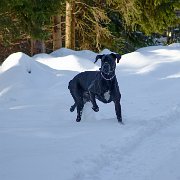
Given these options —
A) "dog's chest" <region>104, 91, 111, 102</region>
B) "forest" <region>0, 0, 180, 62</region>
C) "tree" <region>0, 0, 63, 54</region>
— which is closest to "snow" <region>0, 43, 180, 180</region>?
"dog's chest" <region>104, 91, 111, 102</region>

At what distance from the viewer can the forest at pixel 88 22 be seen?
1538cm

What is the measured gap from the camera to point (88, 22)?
2264 cm

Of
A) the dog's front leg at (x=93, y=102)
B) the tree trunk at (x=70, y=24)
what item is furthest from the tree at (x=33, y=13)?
the dog's front leg at (x=93, y=102)

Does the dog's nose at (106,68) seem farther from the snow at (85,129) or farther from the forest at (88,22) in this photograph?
the forest at (88,22)

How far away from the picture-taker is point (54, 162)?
5.23 m

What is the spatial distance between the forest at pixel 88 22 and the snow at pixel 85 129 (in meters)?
2.26

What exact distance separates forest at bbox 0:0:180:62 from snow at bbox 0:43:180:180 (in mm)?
2261

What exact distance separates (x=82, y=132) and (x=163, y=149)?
4.22 feet

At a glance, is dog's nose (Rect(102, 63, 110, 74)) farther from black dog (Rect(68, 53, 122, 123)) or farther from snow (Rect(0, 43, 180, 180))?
snow (Rect(0, 43, 180, 180))

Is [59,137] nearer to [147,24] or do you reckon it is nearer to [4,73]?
[4,73]

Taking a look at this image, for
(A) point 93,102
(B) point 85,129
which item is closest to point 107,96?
A: (A) point 93,102

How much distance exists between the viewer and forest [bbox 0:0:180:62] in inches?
605

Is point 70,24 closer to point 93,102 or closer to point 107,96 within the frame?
point 93,102

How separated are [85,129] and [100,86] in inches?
32.1
